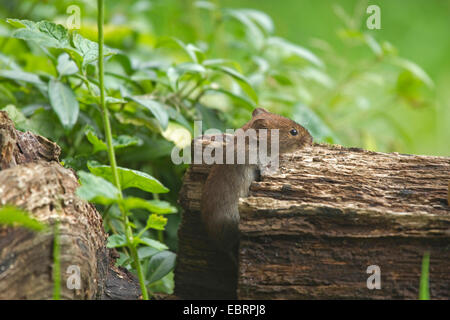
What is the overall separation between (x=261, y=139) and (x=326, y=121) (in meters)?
1.96

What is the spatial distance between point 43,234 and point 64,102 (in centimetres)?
110

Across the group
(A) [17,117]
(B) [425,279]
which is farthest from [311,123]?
(B) [425,279]

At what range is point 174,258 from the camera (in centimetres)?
219

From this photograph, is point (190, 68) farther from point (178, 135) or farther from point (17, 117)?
point (17, 117)

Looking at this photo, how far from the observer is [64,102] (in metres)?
2.45

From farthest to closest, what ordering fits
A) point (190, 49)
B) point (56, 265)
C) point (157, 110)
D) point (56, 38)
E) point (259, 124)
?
point (190, 49) → point (157, 110) → point (259, 124) → point (56, 38) → point (56, 265)

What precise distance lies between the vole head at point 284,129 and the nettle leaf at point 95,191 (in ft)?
3.42

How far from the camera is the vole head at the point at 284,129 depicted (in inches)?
94.3

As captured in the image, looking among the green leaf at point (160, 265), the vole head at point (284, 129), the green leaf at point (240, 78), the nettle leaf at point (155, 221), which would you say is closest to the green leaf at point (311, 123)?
the green leaf at point (240, 78)

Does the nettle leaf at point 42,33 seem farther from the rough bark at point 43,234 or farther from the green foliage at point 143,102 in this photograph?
the rough bark at point 43,234

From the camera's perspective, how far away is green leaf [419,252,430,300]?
1.52m

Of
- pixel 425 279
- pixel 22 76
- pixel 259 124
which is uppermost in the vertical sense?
pixel 22 76

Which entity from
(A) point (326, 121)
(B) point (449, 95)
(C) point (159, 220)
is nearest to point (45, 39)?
(C) point (159, 220)
